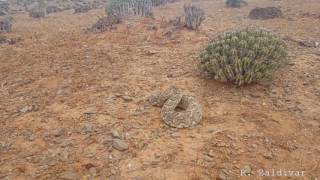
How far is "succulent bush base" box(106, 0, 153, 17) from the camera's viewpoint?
12.5 metres

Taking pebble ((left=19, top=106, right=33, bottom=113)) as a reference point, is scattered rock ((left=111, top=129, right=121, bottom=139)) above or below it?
below

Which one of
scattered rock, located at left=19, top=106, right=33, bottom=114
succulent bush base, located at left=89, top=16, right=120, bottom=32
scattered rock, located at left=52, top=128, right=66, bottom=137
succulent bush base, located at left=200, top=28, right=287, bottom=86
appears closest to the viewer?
scattered rock, located at left=52, top=128, right=66, bottom=137

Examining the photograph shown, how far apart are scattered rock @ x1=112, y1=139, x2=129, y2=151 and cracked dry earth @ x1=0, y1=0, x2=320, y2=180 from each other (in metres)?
0.01

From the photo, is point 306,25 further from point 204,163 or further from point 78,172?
point 78,172

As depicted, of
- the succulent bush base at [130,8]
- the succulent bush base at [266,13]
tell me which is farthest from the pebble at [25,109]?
the succulent bush base at [266,13]

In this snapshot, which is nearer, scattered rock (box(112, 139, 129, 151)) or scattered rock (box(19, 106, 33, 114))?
scattered rock (box(112, 139, 129, 151))

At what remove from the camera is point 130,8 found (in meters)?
12.7

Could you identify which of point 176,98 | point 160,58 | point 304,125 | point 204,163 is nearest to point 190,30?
point 160,58

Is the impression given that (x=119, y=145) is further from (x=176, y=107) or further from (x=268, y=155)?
(x=268, y=155)

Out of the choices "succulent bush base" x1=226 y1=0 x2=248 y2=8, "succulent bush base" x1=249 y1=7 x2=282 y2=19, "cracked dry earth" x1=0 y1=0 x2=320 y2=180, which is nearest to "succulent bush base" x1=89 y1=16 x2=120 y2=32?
"cracked dry earth" x1=0 y1=0 x2=320 y2=180

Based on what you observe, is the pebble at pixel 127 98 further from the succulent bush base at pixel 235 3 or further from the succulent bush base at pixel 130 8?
the succulent bush base at pixel 235 3

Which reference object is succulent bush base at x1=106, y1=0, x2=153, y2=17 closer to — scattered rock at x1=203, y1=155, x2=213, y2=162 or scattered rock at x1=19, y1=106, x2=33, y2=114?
scattered rock at x1=19, y1=106, x2=33, y2=114

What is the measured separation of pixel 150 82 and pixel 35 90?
208cm

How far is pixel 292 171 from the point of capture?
14.2 ft
